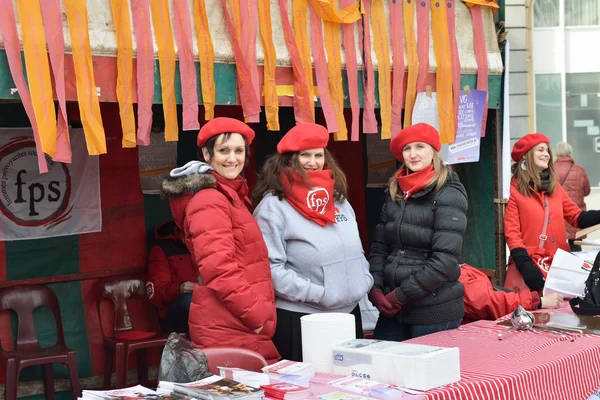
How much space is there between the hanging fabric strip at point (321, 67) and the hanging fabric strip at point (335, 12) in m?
0.04

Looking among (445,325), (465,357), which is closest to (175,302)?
(445,325)

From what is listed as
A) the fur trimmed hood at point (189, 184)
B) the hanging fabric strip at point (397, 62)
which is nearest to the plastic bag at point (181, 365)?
the fur trimmed hood at point (189, 184)

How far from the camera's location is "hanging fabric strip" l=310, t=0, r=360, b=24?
4898mm

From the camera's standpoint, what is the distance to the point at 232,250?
3625mm

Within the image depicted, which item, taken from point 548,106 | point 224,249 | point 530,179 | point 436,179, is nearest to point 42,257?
point 224,249

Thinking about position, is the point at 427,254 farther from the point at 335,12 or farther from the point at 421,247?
the point at 335,12

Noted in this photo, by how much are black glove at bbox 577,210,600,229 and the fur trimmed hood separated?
304 centimetres

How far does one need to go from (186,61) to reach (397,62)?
1507 millimetres

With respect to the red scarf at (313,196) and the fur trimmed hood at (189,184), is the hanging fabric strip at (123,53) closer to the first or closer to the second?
the fur trimmed hood at (189,184)

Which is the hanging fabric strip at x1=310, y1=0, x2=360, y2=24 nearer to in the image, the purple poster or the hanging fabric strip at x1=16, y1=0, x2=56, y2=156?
the purple poster

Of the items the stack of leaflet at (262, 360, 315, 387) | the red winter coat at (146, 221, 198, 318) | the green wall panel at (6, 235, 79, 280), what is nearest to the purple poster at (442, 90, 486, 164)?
the red winter coat at (146, 221, 198, 318)

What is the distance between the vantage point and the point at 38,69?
3.94 metres

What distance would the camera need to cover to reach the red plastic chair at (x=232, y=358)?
132 inches

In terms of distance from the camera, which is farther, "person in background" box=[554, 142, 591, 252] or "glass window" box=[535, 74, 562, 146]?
"glass window" box=[535, 74, 562, 146]
